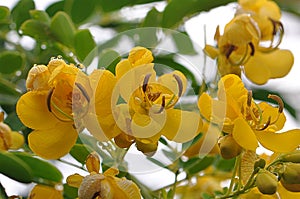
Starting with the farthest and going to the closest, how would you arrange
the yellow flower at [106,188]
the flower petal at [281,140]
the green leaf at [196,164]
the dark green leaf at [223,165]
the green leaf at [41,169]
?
the dark green leaf at [223,165] < the green leaf at [196,164] < the green leaf at [41,169] < the flower petal at [281,140] < the yellow flower at [106,188]

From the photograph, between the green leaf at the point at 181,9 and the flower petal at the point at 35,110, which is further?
the green leaf at the point at 181,9

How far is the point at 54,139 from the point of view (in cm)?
117

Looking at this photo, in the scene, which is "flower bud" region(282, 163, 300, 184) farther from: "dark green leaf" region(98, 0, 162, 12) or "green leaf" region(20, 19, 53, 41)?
"dark green leaf" region(98, 0, 162, 12)

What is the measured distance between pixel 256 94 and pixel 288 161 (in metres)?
0.60

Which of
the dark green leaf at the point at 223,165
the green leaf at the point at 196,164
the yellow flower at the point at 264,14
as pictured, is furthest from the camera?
the dark green leaf at the point at 223,165

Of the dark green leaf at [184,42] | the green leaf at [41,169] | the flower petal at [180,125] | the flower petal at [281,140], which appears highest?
the flower petal at [180,125]

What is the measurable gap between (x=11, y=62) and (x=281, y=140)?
60cm

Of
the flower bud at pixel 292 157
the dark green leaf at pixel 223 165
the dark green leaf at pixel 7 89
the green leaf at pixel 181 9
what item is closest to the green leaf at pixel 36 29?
the dark green leaf at pixel 7 89

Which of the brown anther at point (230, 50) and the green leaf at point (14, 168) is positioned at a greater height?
the brown anther at point (230, 50)

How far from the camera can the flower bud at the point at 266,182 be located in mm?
1103

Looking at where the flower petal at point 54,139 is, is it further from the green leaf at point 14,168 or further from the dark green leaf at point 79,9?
the dark green leaf at point 79,9

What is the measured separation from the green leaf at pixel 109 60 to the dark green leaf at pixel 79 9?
40 cm

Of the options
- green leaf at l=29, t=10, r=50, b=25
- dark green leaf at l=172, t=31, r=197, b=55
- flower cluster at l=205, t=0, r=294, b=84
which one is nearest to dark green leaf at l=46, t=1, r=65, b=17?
green leaf at l=29, t=10, r=50, b=25

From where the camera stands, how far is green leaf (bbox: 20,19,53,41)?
149 centimetres
